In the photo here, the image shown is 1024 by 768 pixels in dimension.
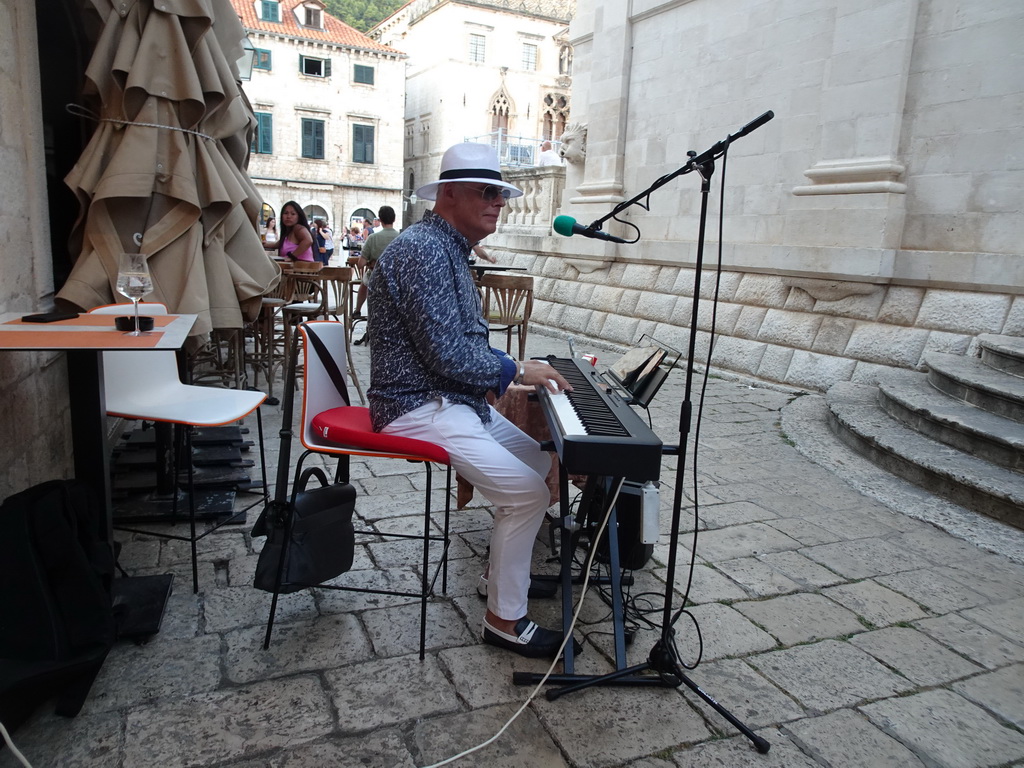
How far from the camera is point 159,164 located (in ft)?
10.4

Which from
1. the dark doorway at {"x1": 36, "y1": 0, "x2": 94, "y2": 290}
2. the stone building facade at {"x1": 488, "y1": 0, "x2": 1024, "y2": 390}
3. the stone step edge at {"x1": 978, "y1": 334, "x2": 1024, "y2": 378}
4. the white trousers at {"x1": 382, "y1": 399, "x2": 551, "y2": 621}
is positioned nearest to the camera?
the white trousers at {"x1": 382, "y1": 399, "x2": 551, "y2": 621}

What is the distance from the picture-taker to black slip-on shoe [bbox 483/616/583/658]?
94.2 inches

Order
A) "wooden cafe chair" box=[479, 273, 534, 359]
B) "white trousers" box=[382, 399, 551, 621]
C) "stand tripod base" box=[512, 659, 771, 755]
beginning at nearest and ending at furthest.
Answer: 1. "stand tripod base" box=[512, 659, 771, 755]
2. "white trousers" box=[382, 399, 551, 621]
3. "wooden cafe chair" box=[479, 273, 534, 359]

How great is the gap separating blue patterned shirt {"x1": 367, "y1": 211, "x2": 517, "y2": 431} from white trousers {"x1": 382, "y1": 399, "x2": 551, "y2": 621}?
0.07 meters

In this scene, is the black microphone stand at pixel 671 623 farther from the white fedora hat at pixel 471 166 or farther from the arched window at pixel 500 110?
the arched window at pixel 500 110

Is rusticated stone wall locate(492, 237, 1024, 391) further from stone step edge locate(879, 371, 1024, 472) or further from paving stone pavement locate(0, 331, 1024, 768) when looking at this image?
paving stone pavement locate(0, 331, 1024, 768)

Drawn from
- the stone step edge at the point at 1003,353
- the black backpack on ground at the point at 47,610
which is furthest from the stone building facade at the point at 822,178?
the black backpack on ground at the point at 47,610

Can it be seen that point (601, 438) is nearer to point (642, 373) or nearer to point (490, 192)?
point (642, 373)

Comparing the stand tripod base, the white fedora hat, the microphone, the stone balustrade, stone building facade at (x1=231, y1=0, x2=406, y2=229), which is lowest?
the stand tripod base

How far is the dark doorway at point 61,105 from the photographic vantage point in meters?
3.61

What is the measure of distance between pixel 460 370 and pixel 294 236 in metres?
5.95

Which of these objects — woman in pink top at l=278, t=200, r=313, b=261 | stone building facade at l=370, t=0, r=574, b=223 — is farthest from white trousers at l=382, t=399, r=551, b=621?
stone building facade at l=370, t=0, r=574, b=223

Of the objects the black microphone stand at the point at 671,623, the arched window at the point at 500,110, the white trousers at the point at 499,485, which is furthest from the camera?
the arched window at the point at 500,110

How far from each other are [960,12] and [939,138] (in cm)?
96
